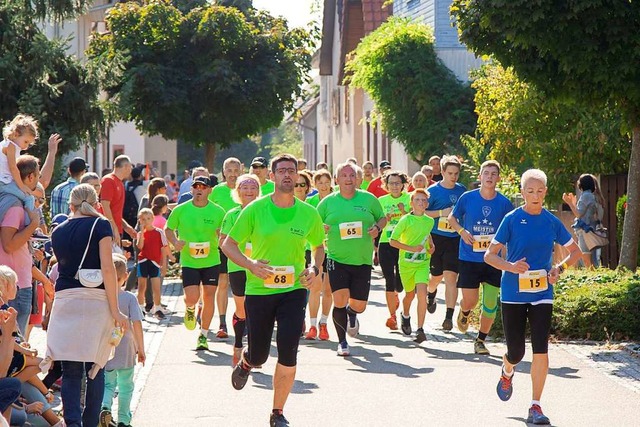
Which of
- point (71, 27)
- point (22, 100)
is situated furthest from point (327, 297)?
point (71, 27)

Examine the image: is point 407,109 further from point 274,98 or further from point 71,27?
point 71,27

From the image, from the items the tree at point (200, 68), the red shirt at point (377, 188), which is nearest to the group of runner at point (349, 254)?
the red shirt at point (377, 188)

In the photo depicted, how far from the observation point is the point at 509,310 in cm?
1004

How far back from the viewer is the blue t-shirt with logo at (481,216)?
13.2 meters

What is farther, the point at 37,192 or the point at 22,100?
the point at 22,100

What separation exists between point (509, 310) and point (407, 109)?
2291 centimetres

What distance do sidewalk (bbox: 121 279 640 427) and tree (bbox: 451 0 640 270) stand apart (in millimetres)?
3153

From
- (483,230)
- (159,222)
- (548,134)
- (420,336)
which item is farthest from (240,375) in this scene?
(548,134)

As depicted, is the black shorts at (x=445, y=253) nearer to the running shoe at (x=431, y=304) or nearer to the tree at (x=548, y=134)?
the running shoe at (x=431, y=304)

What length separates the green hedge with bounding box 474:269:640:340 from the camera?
45.5ft

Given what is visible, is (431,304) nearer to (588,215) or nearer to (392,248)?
(392,248)

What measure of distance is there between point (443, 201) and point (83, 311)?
25.9 feet

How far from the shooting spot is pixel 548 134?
23.1 m

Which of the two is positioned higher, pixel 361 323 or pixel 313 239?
pixel 313 239
